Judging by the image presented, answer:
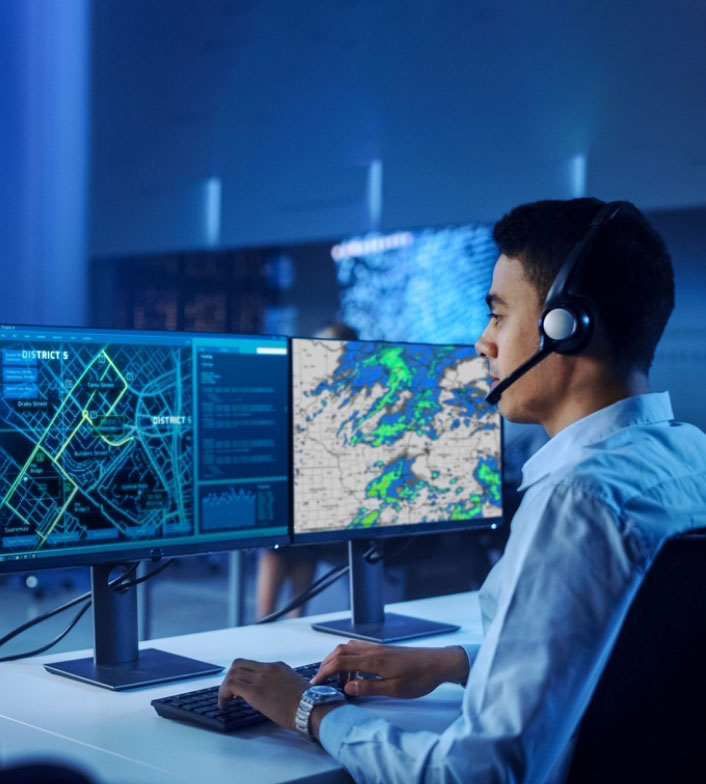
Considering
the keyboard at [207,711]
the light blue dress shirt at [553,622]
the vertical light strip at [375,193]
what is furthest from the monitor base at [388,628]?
the vertical light strip at [375,193]

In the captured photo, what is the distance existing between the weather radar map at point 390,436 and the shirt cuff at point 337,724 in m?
0.56

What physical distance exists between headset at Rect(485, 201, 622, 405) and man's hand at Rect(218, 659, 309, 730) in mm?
511

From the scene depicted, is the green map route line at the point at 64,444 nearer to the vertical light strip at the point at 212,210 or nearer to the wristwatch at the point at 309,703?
the wristwatch at the point at 309,703

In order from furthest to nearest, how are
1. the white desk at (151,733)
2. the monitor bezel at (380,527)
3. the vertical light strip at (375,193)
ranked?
the vertical light strip at (375,193) → the monitor bezel at (380,527) → the white desk at (151,733)

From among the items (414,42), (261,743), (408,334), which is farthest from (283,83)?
(261,743)

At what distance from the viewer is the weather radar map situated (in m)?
1.68

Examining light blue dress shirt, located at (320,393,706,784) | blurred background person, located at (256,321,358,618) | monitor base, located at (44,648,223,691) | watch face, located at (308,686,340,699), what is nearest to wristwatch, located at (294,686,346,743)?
watch face, located at (308,686,340,699)

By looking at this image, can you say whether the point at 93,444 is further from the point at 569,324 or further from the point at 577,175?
the point at 577,175

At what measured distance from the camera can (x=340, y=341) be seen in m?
1.72

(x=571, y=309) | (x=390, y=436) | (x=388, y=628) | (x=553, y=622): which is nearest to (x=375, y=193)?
(x=390, y=436)

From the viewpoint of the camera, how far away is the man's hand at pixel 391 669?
1.32 metres

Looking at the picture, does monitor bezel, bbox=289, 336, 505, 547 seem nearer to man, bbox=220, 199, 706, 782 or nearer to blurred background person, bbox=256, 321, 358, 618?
man, bbox=220, 199, 706, 782

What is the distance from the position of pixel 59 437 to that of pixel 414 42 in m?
3.32

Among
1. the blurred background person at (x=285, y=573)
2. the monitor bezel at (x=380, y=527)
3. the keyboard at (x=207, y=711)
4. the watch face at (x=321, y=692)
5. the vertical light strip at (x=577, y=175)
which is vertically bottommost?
the blurred background person at (x=285, y=573)
